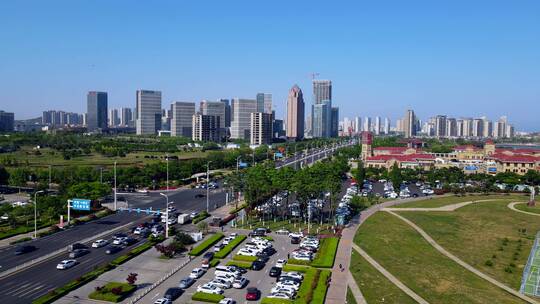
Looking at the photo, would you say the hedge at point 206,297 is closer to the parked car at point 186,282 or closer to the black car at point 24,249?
the parked car at point 186,282

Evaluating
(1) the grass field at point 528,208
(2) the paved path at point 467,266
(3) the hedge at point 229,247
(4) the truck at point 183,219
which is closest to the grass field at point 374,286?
(2) the paved path at point 467,266

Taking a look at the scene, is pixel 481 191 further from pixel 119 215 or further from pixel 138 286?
pixel 138 286

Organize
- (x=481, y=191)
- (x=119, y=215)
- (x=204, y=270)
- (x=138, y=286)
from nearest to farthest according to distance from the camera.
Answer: (x=138, y=286) → (x=204, y=270) → (x=119, y=215) → (x=481, y=191)

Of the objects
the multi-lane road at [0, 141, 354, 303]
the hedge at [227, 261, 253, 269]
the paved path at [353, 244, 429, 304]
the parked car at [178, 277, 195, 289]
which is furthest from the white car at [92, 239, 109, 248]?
the paved path at [353, 244, 429, 304]

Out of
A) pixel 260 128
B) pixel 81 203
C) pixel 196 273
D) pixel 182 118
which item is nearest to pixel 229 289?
pixel 196 273

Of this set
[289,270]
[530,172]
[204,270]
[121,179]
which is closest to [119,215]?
[121,179]

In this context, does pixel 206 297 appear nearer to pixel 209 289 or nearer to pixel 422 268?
pixel 209 289

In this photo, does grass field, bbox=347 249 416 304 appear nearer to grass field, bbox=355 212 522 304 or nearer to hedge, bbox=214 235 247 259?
grass field, bbox=355 212 522 304
